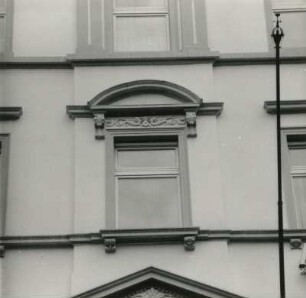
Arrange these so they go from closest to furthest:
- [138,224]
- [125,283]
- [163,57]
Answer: [125,283], [138,224], [163,57]

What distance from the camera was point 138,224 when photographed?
14492mm

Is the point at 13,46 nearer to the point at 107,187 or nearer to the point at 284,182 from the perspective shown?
the point at 107,187

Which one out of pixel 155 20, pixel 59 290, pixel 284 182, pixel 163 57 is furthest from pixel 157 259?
pixel 155 20

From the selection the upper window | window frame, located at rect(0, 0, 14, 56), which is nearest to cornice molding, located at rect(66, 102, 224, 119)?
the upper window

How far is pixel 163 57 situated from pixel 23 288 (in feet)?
15.8

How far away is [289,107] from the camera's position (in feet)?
50.2

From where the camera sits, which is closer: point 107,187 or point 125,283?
point 125,283

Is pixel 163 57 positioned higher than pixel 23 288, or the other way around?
pixel 163 57

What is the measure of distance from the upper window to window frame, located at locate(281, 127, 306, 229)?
84.6 inches

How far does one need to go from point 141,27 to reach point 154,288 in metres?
5.20

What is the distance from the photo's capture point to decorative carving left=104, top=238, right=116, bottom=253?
45.8 ft

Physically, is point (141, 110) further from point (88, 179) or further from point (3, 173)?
point (3, 173)

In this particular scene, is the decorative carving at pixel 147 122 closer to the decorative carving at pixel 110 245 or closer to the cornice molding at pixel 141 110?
the cornice molding at pixel 141 110

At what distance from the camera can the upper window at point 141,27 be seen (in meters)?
15.9
